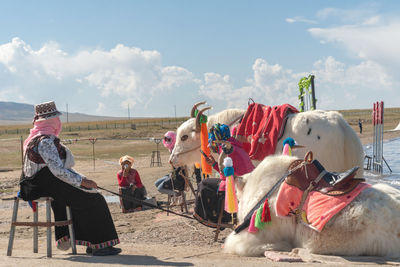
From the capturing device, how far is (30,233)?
7.77 metres

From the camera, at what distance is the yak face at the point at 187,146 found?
823cm

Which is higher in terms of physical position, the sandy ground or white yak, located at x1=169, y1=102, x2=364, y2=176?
white yak, located at x1=169, y1=102, x2=364, y2=176

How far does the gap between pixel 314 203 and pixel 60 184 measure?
2.71m

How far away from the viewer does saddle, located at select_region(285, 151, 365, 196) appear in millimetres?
4203

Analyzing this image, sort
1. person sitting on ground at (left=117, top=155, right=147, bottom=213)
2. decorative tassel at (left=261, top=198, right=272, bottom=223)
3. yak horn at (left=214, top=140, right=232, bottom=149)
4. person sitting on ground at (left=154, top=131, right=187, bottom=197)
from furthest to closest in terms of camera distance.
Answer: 1. person sitting on ground at (left=117, top=155, right=147, bottom=213)
2. person sitting on ground at (left=154, top=131, right=187, bottom=197)
3. yak horn at (left=214, top=140, right=232, bottom=149)
4. decorative tassel at (left=261, top=198, right=272, bottom=223)

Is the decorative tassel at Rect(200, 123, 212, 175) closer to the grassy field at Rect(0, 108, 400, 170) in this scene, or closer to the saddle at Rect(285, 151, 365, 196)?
the saddle at Rect(285, 151, 365, 196)

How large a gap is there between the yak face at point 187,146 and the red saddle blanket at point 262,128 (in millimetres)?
1062

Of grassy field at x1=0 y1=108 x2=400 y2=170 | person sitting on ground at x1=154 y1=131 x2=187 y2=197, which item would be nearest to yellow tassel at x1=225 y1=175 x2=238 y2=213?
person sitting on ground at x1=154 y1=131 x2=187 y2=197

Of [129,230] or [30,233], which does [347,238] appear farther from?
[30,233]

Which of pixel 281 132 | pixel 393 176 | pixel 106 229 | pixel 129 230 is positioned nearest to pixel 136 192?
pixel 129 230

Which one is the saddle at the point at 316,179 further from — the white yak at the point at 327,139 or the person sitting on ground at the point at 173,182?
the person sitting on ground at the point at 173,182

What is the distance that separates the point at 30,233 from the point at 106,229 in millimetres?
3159

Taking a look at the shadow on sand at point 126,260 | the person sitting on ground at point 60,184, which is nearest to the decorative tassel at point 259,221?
the shadow on sand at point 126,260

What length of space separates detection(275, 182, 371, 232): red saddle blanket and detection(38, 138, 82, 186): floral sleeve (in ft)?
7.04
